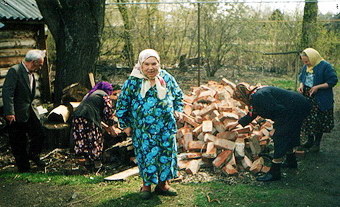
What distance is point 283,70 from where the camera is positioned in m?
12.2

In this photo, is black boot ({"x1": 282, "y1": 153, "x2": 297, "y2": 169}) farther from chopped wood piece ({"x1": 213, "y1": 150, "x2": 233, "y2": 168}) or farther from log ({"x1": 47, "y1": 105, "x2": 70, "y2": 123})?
log ({"x1": 47, "y1": 105, "x2": 70, "y2": 123})

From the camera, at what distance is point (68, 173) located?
520 cm

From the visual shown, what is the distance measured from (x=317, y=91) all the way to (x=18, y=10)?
25.4ft

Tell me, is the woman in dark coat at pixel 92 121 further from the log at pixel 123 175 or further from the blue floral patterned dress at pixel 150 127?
the blue floral patterned dress at pixel 150 127

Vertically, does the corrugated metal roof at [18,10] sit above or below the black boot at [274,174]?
above

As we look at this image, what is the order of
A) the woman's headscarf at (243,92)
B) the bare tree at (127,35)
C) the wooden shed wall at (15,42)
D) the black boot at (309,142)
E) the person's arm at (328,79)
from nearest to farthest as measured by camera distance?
the woman's headscarf at (243,92), the person's arm at (328,79), the black boot at (309,142), the wooden shed wall at (15,42), the bare tree at (127,35)

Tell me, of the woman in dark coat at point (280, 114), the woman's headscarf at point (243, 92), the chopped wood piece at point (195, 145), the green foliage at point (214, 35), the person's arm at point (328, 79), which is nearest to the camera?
the woman in dark coat at point (280, 114)

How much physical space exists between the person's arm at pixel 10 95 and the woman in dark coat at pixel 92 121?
0.90 metres

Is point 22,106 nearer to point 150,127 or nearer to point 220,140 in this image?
point 150,127

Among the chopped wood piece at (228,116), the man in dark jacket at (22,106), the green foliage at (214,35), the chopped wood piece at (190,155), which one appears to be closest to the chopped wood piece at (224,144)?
the chopped wood piece at (190,155)

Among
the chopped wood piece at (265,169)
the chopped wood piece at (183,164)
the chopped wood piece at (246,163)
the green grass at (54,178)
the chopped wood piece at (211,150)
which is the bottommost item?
the green grass at (54,178)

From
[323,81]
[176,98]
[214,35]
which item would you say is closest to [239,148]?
[176,98]

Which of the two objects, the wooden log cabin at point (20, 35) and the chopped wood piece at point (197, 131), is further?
the wooden log cabin at point (20, 35)

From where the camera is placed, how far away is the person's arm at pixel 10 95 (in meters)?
A: 4.76
